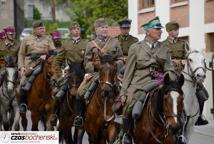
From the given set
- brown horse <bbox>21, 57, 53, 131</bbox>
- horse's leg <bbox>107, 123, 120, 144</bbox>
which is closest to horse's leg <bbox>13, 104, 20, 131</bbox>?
brown horse <bbox>21, 57, 53, 131</bbox>

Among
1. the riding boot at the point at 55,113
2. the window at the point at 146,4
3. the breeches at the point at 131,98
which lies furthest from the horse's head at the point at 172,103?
the window at the point at 146,4

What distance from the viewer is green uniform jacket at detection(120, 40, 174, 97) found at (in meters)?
12.4

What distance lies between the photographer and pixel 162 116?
11.7m

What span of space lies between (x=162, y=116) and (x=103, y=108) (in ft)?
9.71

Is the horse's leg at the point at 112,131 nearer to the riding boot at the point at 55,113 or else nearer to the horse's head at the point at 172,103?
the riding boot at the point at 55,113

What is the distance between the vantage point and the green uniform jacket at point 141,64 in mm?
12391

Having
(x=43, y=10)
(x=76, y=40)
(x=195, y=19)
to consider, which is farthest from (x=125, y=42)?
(x=43, y=10)

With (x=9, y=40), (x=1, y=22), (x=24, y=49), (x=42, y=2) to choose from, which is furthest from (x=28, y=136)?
(x=42, y=2)

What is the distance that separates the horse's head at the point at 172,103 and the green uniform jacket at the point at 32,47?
23.9ft

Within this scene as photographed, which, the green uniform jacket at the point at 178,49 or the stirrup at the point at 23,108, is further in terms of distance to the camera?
the stirrup at the point at 23,108

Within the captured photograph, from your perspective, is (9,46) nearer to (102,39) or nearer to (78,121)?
(78,121)

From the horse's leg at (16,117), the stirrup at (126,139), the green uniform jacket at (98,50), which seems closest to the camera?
the stirrup at (126,139)

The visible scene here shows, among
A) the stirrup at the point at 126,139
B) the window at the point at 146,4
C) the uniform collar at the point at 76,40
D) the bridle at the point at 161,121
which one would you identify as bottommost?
the stirrup at the point at 126,139

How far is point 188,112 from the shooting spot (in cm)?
1498
